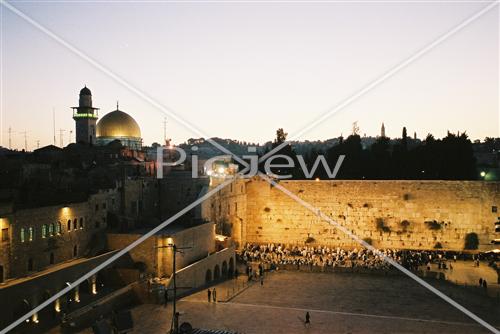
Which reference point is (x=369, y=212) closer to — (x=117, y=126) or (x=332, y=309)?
(x=332, y=309)

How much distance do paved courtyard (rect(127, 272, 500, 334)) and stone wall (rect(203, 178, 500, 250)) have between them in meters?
7.63

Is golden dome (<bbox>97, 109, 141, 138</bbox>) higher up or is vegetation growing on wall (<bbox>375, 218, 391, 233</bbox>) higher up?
golden dome (<bbox>97, 109, 141, 138</bbox>)

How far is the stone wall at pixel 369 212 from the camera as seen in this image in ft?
103

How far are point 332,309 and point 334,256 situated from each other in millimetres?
11850

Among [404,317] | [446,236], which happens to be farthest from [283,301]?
[446,236]

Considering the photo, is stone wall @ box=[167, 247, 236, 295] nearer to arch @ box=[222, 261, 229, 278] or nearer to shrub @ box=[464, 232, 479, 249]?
arch @ box=[222, 261, 229, 278]

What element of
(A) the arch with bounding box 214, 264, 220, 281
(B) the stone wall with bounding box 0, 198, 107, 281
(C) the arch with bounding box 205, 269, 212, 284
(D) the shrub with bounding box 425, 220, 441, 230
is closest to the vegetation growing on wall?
(D) the shrub with bounding box 425, 220, 441, 230

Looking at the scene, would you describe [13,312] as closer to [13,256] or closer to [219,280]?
[13,256]

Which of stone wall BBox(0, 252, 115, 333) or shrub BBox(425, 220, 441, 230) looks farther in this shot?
shrub BBox(425, 220, 441, 230)

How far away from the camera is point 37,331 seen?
15.5 metres

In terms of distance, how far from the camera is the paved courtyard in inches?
667

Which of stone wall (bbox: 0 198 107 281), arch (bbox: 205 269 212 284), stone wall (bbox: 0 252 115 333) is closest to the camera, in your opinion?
stone wall (bbox: 0 252 115 333)

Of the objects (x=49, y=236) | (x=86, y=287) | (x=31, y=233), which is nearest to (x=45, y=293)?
(x=86, y=287)

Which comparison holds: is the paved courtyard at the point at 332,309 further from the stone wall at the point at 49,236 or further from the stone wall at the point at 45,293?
the stone wall at the point at 49,236
